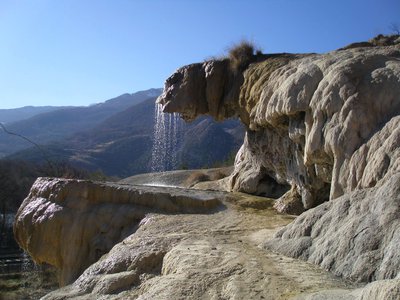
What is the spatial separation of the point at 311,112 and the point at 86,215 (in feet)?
18.8

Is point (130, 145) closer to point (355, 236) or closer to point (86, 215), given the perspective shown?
point (86, 215)

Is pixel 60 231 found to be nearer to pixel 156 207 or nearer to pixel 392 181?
pixel 156 207

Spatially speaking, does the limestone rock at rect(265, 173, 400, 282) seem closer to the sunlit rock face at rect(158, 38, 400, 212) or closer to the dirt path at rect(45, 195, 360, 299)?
the dirt path at rect(45, 195, 360, 299)

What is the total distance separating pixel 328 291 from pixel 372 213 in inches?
60.6

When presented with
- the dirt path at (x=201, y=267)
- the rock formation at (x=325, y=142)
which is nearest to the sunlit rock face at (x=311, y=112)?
the rock formation at (x=325, y=142)

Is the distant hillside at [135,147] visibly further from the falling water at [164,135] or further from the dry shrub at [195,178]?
the dry shrub at [195,178]

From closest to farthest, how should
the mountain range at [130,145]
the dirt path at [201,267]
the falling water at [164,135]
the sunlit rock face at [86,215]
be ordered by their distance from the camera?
1. the dirt path at [201,267]
2. the sunlit rock face at [86,215]
3. the falling water at [164,135]
4. the mountain range at [130,145]

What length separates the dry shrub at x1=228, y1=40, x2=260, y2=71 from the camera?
630 inches

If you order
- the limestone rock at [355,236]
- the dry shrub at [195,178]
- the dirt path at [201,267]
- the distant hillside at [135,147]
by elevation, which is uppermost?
the limestone rock at [355,236]

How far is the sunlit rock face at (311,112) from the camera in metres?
8.72

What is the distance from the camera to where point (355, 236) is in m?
6.15

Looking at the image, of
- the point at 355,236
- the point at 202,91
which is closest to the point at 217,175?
the point at 202,91

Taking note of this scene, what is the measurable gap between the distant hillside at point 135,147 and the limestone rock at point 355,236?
66.4 m

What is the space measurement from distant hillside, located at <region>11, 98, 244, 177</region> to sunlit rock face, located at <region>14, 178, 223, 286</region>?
60392mm
